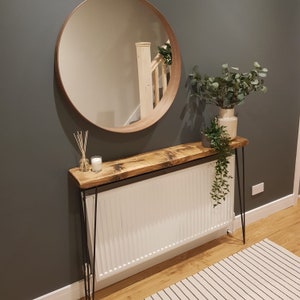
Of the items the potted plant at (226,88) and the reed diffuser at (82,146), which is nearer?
the reed diffuser at (82,146)

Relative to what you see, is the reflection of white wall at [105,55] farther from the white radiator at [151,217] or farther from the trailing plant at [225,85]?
the white radiator at [151,217]

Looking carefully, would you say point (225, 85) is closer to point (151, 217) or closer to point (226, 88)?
point (226, 88)

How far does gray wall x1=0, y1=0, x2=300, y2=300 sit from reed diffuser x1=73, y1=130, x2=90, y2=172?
4cm

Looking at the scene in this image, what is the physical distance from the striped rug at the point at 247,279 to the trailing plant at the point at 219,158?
0.45m

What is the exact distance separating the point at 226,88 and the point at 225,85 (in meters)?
0.02

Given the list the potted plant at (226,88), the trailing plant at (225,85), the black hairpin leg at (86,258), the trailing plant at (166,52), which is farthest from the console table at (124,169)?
the trailing plant at (166,52)

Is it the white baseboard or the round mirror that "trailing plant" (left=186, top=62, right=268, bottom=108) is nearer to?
the round mirror

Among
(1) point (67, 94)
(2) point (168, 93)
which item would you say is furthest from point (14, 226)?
(2) point (168, 93)

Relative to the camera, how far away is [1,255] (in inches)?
59.1

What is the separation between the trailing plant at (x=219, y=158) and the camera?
1808mm

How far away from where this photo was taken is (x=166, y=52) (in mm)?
1759

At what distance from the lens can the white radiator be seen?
1641mm

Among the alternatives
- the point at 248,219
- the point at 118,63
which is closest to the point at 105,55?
the point at 118,63

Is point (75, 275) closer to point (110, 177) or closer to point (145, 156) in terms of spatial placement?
point (110, 177)
